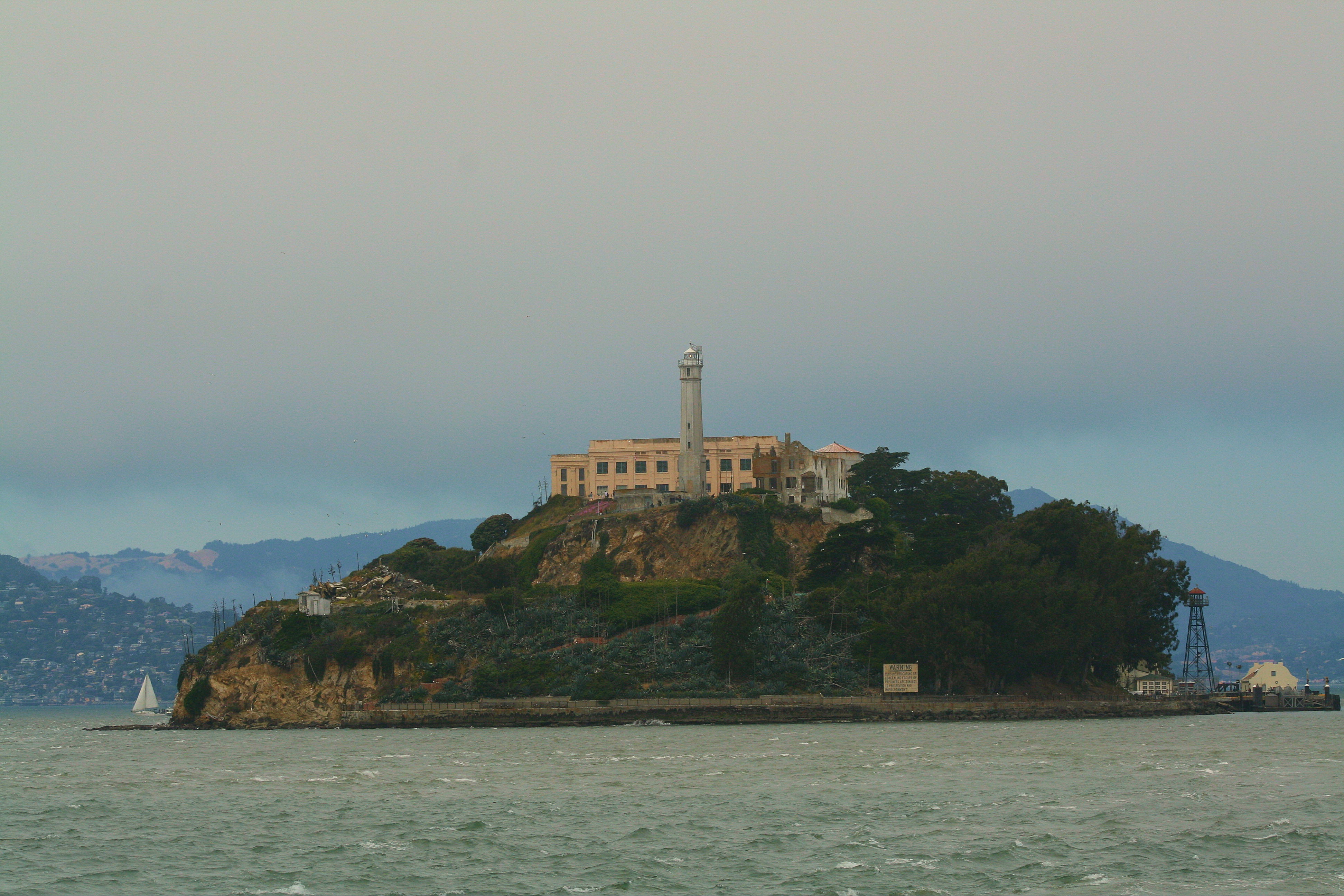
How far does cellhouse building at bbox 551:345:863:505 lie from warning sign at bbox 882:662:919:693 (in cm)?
3099

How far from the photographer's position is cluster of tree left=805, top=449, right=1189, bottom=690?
9581 cm

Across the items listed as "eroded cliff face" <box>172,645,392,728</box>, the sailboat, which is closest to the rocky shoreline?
"eroded cliff face" <box>172,645,392,728</box>

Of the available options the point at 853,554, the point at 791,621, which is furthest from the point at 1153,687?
the point at 791,621

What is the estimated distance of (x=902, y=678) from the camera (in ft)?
316

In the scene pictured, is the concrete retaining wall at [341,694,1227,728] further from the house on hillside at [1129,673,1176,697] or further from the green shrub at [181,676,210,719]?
the green shrub at [181,676,210,719]

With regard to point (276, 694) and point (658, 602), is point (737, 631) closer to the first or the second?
point (658, 602)

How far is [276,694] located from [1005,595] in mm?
50834

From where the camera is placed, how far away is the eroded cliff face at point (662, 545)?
119 meters

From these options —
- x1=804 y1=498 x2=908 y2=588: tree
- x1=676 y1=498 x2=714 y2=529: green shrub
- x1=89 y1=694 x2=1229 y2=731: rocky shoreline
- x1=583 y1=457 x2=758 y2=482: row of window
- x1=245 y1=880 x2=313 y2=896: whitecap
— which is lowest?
x1=245 y1=880 x2=313 y2=896: whitecap

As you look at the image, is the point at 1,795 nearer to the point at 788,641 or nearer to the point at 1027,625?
the point at 788,641

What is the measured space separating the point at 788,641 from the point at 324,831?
59408 millimetres

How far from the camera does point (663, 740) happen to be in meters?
78.0

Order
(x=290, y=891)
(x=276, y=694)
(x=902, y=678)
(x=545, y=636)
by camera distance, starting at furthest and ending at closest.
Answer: (x=276, y=694)
(x=545, y=636)
(x=902, y=678)
(x=290, y=891)

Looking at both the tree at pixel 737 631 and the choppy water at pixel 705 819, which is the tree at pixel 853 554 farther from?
the choppy water at pixel 705 819
